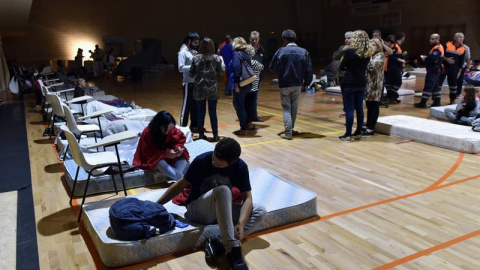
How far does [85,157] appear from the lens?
12.6 ft

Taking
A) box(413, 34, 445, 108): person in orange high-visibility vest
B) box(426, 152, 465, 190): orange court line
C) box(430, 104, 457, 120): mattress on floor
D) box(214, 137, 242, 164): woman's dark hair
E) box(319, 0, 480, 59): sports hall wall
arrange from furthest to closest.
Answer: box(319, 0, 480, 59): sports hall wall → box(413, 34, 445, 108): person in orange high-visibility vest → box(430, 104, 457, 120): mattress on floor → box(426, 152, 465, 190): orange court line → box(214, 137, 242, 164): woman's dark hair

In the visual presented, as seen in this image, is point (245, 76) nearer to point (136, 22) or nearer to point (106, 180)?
point (106, 180)

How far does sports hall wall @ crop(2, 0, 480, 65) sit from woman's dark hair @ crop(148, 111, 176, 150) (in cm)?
1732

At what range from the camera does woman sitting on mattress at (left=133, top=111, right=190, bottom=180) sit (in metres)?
4.30

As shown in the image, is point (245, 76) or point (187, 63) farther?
point (245, 76)

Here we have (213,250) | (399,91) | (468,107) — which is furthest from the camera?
(399,91)

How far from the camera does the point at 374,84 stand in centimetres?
628

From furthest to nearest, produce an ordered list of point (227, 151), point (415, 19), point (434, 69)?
point (415, 19), point (434, 69), point (227, 151)

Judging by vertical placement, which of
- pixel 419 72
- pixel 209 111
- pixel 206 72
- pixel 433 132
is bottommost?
pixel 433 132

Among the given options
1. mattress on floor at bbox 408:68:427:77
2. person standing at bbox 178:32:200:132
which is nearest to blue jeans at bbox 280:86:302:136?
person standing at bbox 178:32:200:132

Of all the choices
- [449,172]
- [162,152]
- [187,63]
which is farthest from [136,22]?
[449,172]

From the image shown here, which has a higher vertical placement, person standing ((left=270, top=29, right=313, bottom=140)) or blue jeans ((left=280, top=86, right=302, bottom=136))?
person standing ((left=270, top=29, right=313, bottom=140))

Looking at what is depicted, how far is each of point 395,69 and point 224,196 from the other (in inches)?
285

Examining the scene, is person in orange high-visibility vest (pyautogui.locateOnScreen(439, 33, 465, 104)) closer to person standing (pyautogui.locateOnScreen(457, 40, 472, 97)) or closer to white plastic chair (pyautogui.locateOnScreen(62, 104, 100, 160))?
person standing (pyautogui.locateOnScreen(457, 40, 472, 97))
